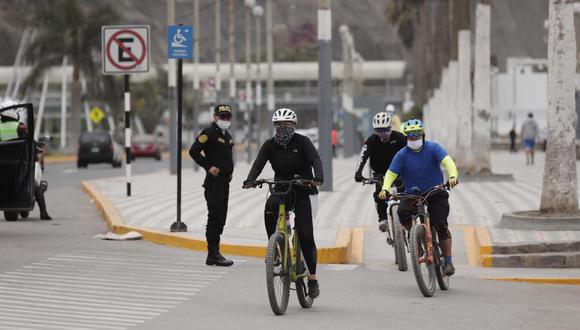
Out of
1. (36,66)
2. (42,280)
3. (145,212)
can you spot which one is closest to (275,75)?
(36,66)

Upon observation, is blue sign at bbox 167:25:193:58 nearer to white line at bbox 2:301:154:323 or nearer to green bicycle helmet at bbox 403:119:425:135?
green bicycle helmet at bbox 403:119:425:135

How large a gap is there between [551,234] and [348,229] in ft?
9.34

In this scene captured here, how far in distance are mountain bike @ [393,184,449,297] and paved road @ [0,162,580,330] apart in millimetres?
158

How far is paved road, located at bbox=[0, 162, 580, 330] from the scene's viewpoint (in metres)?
10.8

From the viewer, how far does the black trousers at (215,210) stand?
1531 cm

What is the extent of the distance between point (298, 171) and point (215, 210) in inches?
134

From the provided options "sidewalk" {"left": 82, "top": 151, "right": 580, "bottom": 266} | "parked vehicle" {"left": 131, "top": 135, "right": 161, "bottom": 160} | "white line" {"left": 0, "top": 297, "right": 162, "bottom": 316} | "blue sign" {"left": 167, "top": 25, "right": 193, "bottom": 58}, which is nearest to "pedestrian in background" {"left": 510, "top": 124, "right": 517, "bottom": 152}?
"parked vehicle" {"left": 131, "top": 135, "right": 161, "bottom": 160}

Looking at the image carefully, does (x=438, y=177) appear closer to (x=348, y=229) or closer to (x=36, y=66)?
(x=348, y=229)

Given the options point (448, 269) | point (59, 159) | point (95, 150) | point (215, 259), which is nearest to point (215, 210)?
point (215, 259)

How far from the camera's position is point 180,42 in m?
20.9

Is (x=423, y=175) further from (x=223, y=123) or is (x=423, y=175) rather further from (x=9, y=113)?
(x=9, y=113)

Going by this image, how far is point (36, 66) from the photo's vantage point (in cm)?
7269

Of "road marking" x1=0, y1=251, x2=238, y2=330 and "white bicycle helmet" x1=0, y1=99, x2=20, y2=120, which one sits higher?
"white bicycle helmet" x1=0, y1=99, x2=20, y2=120

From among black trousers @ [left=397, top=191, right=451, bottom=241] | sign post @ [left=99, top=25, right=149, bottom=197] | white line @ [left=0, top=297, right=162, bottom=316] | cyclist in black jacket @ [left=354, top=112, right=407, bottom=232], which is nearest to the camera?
white line @ [left=0, top=297, right=162, bottom=316]
